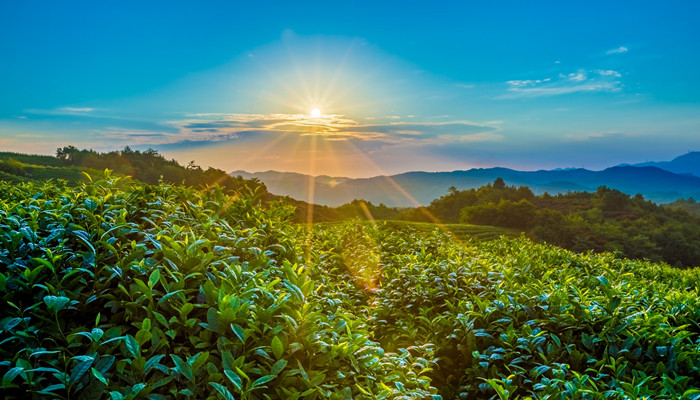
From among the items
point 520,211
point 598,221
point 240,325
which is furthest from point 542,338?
point 598,221

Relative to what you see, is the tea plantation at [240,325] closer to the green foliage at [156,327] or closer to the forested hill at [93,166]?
the green foliage at [156,327]

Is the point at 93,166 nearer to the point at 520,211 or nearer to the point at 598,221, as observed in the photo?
the point at 520,211

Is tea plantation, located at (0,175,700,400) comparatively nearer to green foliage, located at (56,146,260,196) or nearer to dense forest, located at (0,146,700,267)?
dense forest, located at (0,146,700,267)

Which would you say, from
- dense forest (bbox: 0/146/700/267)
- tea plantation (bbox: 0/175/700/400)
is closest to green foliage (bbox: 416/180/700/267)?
dense forest (bbox: 0/146/700/267)

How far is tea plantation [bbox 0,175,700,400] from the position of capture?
6.68 ft

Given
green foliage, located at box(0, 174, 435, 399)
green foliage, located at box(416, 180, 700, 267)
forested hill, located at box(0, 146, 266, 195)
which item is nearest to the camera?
green foliage, located at box(0, 174, 435, 399)

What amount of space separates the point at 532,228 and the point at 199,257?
3753 centimetres

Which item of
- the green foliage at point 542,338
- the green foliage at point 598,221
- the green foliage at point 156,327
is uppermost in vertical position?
the green foliage at point 156,327

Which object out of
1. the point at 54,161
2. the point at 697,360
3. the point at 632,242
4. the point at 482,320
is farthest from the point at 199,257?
the point at 632,242

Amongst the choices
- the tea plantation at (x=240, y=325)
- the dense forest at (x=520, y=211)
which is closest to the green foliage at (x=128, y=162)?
the dense forest at (x=520, y=211)

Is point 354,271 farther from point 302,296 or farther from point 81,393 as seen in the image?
point 81,393

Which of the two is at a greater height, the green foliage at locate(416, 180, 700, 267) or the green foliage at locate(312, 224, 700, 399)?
the green foliage at locate(312, 224, 700, 399)

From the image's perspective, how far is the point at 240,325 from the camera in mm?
2234

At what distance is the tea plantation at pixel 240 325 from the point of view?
80.2 inches
